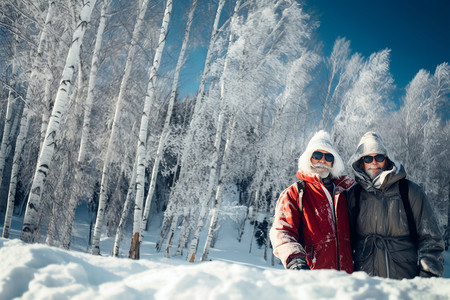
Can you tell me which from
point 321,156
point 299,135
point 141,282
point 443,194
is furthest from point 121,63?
point 443,194

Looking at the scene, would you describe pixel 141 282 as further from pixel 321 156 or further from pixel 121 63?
pixel 121 63

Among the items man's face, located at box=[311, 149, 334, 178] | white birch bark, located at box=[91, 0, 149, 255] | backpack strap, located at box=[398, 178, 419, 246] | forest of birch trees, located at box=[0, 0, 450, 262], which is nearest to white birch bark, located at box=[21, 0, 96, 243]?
forest of birch trees, located at box=[0, 0, 450, 262]

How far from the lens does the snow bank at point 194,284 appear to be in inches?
29.4

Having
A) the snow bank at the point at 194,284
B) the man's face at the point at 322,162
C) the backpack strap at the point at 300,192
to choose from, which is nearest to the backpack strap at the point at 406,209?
the man's face at the point at 322,162

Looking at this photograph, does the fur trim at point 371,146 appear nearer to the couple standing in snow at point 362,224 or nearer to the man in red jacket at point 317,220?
the couple standing in snow at point 362,224

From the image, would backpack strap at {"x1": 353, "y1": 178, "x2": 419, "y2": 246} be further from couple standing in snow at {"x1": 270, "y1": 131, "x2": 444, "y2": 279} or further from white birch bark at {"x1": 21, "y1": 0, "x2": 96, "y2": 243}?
white birch bark at {"x1": 21, "y1": 0, "x2": 96, "y2": 243}

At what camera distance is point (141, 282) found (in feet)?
2.87

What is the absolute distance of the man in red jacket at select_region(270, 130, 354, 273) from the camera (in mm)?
1773

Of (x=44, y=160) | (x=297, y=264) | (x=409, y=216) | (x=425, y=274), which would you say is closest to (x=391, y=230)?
(x=409, y=216)

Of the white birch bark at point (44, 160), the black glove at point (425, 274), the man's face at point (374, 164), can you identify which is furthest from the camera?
the white birch bark at point (44, 160)

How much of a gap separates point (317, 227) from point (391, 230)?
566mm

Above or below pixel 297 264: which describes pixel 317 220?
above

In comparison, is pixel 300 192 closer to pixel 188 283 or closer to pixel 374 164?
pixel 374 164

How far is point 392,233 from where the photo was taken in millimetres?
1840
